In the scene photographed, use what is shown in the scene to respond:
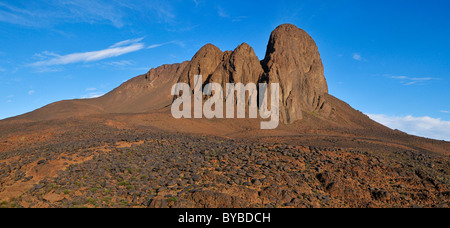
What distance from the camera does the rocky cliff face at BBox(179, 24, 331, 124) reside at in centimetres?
5366

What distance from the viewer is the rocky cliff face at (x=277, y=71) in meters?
53.7

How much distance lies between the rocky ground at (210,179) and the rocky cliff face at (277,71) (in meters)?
33.2

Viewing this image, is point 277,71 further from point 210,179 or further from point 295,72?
point 210,179

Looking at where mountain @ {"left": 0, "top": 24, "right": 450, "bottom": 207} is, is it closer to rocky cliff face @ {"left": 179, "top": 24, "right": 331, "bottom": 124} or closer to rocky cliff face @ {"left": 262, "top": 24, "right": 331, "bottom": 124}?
rocky cliff face @ {"left": 262, "top": 24, "right": 331, "bottom": 124}

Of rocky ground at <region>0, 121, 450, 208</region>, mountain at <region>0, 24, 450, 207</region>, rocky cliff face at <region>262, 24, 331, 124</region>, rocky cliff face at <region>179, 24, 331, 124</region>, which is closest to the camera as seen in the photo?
rocky ground at <region>0, 121, 450, 208</region>

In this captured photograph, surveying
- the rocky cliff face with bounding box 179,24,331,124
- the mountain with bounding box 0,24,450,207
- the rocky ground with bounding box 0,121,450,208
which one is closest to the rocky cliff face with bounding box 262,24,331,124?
the rocky cliff face with bounding box 179,24,331,124

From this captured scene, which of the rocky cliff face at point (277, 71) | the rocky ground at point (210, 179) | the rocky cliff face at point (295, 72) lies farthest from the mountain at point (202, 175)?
the rocky cliff face at point (277, 71)

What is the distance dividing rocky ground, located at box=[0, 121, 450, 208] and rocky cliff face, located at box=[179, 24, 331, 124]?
3324cm

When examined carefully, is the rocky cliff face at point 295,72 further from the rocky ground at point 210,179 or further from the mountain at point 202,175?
the rocky ground at point 210,179

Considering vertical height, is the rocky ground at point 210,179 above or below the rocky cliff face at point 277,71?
below

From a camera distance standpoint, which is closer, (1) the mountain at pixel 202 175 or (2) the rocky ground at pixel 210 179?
(2) the rocky ground at pixel 210 179

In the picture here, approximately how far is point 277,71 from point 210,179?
44.1 metres

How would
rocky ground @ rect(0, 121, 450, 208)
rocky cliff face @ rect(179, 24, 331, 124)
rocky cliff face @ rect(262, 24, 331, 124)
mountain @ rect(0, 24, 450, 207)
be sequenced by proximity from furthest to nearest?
rocky cliff face @ rect(179, 24, 331, 124), rocky cliff face @ rect(262, 24, 331, 124), mountain @ rect(0, 24, 450, 207), rocky ground @ rect(0, 121, 450, 208)
